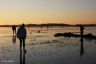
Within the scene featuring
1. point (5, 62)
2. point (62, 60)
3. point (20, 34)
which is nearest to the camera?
point (20, 34)

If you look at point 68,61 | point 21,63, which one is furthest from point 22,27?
point 68,61

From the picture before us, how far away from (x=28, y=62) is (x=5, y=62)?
1586 mm

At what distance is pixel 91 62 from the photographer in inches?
815

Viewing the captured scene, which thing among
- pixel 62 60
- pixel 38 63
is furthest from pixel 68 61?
pixel 38 63

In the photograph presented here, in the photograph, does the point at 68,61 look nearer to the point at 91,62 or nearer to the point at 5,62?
the point at 91,62

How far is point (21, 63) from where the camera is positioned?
782 inches

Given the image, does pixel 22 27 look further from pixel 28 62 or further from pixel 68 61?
pixel 68 61

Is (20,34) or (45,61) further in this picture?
(45,61)

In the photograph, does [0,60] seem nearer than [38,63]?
No

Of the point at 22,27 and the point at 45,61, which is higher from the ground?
the point at 22,27

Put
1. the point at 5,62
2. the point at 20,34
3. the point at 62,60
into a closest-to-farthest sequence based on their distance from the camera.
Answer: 1. the point at 20,34
2. the point at 5,62
3. the point at 62,60

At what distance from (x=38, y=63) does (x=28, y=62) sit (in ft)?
3.07

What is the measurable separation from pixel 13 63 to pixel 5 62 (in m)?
0.76

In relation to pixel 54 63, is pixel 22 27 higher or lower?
higher
